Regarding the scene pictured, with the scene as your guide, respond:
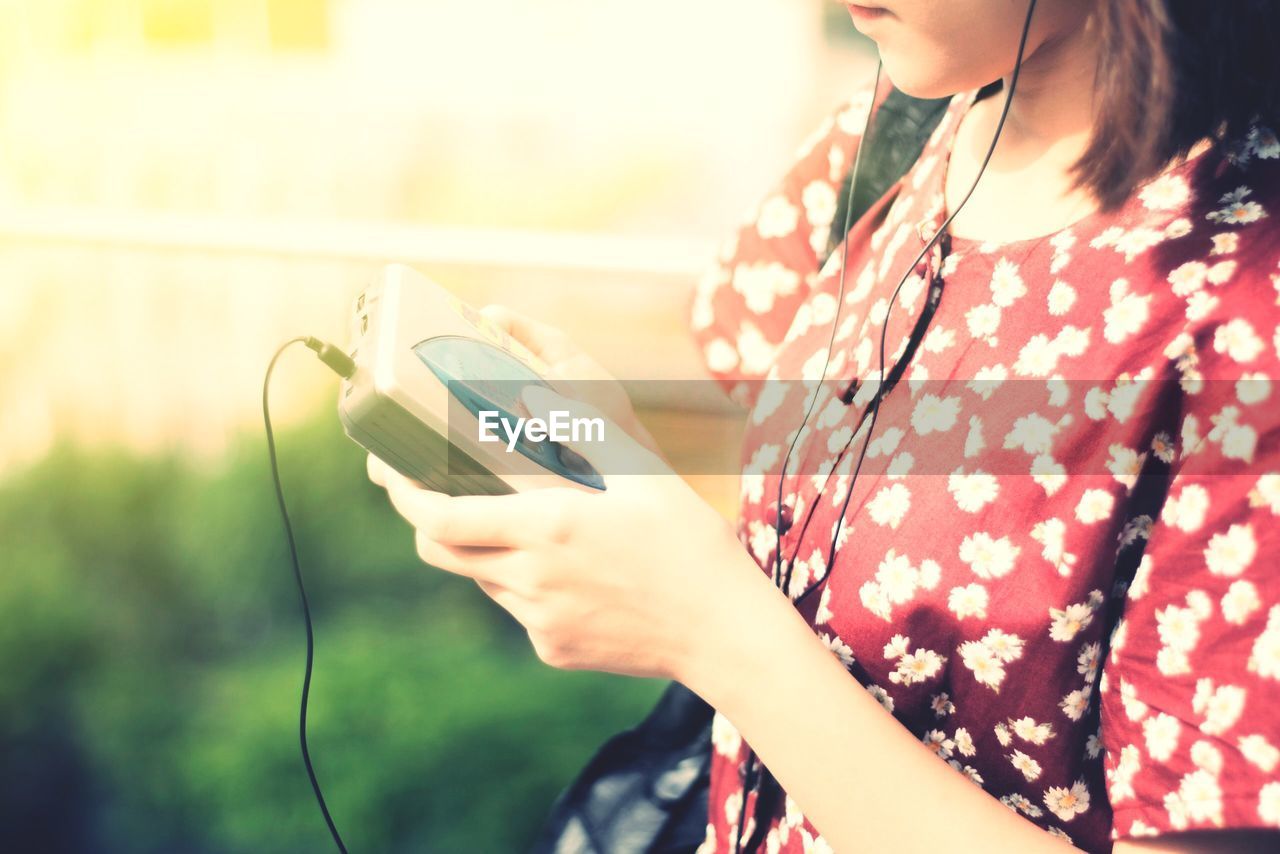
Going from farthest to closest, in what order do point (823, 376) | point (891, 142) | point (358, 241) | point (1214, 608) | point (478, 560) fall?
point (358, 241), point (891, 142), point (823, 376), point (478, 560), point (1214, 608)

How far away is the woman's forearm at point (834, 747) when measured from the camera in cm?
53

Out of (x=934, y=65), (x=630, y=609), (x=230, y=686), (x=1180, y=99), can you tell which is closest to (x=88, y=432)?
(x=230, y=686)

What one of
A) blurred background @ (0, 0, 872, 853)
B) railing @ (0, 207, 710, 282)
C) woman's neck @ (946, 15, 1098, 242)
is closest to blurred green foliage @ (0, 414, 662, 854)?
blurred background @ (0, 0, 872, 853)

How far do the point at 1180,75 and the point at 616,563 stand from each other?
1.29 ft

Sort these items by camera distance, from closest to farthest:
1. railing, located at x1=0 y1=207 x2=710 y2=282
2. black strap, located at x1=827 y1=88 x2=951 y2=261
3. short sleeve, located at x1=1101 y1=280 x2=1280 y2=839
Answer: short sleeve, located at x1=1101 y1=280 x2=1280 y2=839 < black strap, located at x1=827 y1=88 x2=951 y2=261 < railing, located at x1=0 y1=207 x2=710 y2=282

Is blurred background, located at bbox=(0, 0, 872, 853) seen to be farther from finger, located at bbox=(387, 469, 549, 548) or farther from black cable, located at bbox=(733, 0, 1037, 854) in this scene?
finger, located at bbox=(387, 469, 549, 548)

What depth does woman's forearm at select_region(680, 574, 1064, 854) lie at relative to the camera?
1.74 feet

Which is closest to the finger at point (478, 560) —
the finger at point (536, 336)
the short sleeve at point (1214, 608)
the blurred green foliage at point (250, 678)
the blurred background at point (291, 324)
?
the finger at point (536, 336)

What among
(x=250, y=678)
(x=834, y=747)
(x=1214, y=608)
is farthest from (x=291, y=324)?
(x=1214, y=608)

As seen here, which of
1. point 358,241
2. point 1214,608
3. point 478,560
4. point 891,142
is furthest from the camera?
point 358,241

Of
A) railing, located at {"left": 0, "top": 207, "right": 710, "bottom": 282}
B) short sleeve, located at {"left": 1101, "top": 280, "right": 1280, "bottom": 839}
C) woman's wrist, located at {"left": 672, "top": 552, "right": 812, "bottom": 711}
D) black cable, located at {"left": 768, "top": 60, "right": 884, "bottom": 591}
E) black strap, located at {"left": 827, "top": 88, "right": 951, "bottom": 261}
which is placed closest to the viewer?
short sleeve, located at {"left": 1101, "top": 280, "right": 1280, "bottom": 839}

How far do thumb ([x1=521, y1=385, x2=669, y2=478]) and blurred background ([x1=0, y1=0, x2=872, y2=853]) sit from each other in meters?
0.73

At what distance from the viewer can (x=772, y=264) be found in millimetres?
894

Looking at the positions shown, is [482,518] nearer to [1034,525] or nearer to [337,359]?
[337,359]
